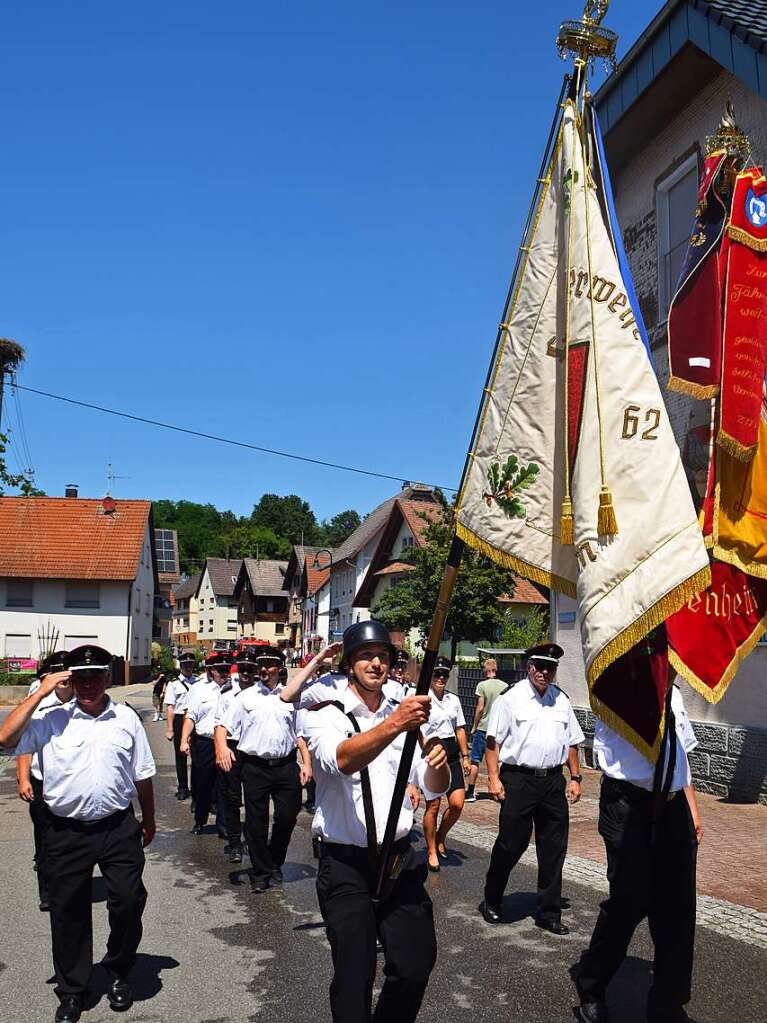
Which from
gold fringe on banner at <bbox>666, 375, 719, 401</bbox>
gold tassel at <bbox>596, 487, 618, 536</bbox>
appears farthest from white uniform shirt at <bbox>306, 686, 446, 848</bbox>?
gold fringe on banner at <bbox>666, 375, 719, 401</bbox>

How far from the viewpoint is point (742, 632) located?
7.58 meters

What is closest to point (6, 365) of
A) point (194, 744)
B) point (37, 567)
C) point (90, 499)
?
point (37, 567)

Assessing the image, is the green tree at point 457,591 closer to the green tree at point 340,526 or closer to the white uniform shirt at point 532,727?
the white uniform shirt at point 532,727

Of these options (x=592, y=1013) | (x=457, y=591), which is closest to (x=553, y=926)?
(x=592, y=1013)

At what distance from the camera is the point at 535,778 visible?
712 centimetres

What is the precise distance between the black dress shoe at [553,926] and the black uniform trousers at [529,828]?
0.07 m

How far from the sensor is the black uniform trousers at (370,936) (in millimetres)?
3859

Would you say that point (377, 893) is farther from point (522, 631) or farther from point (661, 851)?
point (522, 631)

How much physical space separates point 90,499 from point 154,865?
43319 mm

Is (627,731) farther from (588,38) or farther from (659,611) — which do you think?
(588,38)

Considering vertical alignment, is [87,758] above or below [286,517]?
below

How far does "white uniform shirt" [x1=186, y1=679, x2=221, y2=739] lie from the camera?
11.1 metres

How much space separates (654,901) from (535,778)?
2252 mm

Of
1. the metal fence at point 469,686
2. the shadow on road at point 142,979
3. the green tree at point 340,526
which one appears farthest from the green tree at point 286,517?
the shadow on road at point 142,979
